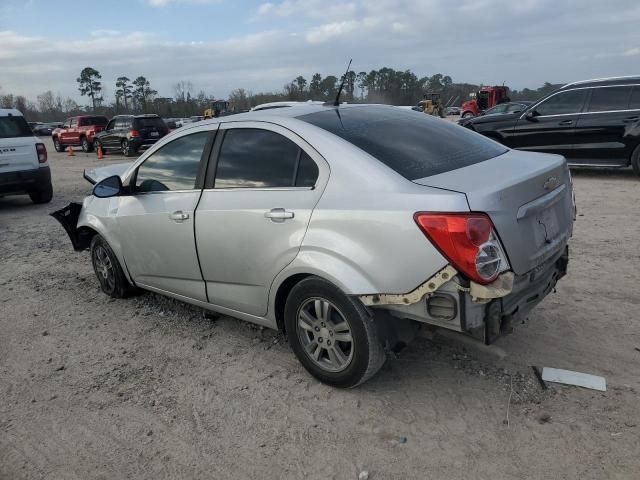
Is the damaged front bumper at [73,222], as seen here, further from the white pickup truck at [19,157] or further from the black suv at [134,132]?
the black suv at [134,132]

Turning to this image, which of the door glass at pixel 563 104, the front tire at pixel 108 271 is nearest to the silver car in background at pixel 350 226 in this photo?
the front tire at pixel 108 271

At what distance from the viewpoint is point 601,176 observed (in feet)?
35.0

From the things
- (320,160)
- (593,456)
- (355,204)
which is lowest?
(593,456)

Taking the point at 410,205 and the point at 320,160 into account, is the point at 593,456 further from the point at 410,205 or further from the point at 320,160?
the point at 320,160

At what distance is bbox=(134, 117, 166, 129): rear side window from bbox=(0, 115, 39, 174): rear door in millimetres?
11324

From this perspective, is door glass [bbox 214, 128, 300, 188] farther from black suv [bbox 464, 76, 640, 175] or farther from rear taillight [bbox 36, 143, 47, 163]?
black suv [bbox 464, 76, 640, 175]

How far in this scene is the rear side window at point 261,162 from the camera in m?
3.26

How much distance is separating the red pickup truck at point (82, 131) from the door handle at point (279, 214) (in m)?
24.6

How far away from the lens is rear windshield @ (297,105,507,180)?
3.08 metres

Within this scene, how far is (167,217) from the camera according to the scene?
3.95 metres

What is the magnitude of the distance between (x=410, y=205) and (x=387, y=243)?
0.23 metres

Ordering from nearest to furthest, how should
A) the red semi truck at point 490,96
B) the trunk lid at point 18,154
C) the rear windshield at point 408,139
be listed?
the rear windshield at point 408,139, the trunk lid at point 18,154, the red semi truck at point 490,96

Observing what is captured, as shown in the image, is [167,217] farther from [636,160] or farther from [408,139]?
[636,160]

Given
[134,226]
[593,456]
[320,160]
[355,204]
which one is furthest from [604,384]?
[134,226]
